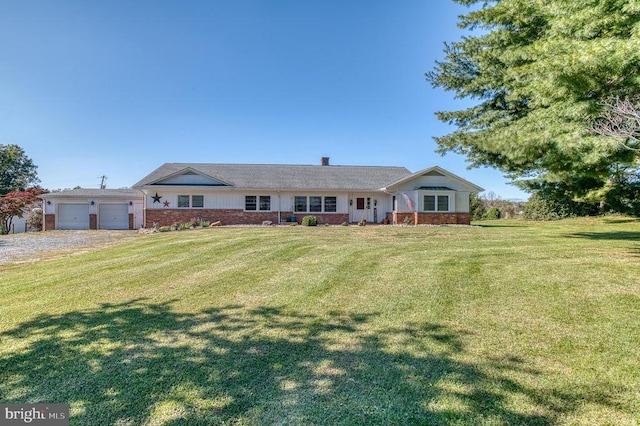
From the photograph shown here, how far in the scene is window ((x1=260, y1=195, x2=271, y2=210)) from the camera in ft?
75.6

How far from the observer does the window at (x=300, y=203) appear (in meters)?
23.3

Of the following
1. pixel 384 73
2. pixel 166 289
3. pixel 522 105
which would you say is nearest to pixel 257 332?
pixel 166 289

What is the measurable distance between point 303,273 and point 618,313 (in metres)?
5.12

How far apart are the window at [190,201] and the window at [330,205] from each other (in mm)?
8983

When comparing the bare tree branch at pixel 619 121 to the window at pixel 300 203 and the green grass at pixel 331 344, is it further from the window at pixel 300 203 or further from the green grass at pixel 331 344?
the window at pixel 300 203

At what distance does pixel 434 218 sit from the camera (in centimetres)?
2191

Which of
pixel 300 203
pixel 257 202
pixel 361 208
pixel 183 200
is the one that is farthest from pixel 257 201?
pixel 361 208

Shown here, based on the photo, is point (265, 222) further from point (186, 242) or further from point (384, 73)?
point (384, 73)

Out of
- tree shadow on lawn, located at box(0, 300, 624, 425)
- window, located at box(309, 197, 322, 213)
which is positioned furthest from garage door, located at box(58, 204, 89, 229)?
tree shadow on lawn, located at box(0, 300, 624, 425)

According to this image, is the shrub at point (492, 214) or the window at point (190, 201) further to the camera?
the shrub at point (492, 214)

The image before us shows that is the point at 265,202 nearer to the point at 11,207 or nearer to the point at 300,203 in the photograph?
the point at 300,203

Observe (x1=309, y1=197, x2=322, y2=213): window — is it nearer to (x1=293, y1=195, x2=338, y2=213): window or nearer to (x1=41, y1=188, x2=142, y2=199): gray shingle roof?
(x1=293, y1=195, x2=338, y2=213): window

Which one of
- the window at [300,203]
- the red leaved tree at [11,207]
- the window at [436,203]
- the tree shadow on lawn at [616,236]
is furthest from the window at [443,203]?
the red leaved tree at [11,207]

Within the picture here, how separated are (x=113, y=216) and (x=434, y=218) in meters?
23.5
